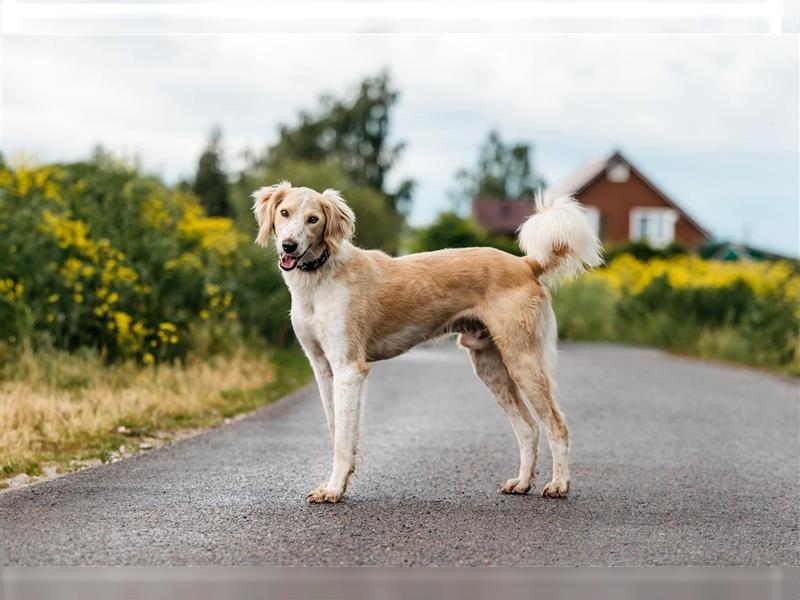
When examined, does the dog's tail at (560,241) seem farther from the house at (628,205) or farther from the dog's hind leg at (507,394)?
the house at (628,205)

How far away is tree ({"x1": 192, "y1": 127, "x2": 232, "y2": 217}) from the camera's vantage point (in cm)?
3497

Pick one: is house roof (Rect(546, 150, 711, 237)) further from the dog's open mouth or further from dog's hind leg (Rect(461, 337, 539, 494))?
the dog's open mouth

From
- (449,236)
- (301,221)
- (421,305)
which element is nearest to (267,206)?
(301,221)

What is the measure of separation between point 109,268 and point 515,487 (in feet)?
20.0

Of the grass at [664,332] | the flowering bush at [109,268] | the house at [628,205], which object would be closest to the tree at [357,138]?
the house at [628,205]

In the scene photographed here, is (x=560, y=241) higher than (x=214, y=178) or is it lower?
lower

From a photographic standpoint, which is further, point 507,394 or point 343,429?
point 507,394

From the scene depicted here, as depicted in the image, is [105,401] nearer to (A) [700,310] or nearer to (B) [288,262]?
(B) [288,262]

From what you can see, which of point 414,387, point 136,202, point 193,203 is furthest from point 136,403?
point 193,203

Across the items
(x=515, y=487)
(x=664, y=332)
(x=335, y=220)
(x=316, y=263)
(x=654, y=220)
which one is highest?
(x=335, y=220)

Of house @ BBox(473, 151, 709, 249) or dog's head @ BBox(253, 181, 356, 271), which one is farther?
house @ BBox(473, 151, 709, 249)

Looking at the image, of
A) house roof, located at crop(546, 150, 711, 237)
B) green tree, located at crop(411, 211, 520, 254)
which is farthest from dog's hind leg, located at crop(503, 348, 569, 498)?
house roof, located at crop(546, 150, 711, 237)

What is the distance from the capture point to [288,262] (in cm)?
566

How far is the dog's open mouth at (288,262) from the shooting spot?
18.5 feet
